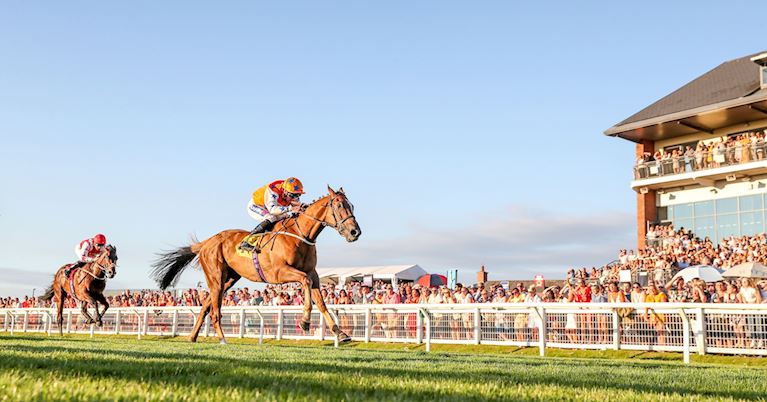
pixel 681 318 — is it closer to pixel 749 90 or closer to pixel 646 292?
pixel 646 292

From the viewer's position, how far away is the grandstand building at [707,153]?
30.1 m

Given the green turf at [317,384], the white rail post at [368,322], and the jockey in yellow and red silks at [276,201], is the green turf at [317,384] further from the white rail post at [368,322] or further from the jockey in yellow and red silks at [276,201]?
the white rail post at [368,322]

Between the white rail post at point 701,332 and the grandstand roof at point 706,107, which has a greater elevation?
the grandstand roof at point 706,107

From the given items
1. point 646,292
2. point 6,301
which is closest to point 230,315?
point 646,292

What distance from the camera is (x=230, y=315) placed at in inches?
792

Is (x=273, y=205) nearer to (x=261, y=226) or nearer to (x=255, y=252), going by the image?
(x=261, y=226)

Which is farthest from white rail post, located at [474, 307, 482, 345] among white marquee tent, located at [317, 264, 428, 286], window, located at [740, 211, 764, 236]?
window, located at [740, 211, 764, 236]

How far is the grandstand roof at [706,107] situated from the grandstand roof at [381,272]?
400 inches

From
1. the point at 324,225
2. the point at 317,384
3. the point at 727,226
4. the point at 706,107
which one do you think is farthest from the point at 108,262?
the point at 727,226

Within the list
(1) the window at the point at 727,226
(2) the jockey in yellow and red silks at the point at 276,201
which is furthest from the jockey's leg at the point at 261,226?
(1) the window at the point at 727,226

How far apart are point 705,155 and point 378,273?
1357 centimetres

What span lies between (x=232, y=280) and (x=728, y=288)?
9.19m

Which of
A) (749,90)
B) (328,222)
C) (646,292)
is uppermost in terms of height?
(749,90)

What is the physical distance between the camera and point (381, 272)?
3353 centimetres
